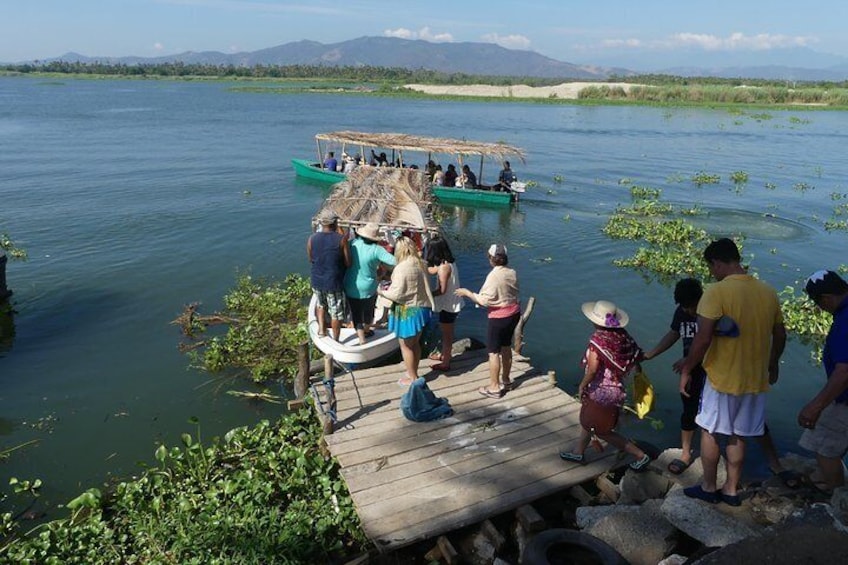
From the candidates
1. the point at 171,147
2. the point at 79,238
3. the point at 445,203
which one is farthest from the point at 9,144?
the point at 445,203

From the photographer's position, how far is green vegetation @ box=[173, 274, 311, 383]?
10.5 meters

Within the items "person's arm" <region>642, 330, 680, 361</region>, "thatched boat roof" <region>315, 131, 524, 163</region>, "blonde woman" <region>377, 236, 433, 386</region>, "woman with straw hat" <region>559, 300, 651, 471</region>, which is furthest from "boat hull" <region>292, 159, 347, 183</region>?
"woman with straw hat" <region>559, 300, 651, 471</region>

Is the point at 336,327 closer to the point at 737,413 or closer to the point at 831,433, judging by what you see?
the point at 737,413

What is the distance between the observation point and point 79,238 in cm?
1853

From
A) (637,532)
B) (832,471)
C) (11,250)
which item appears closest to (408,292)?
(637,532)

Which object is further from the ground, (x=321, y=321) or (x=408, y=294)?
(x=408, y=294)

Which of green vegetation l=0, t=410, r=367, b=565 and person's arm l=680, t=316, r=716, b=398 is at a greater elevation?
person's arm l=680, t=316, r=716, b=398

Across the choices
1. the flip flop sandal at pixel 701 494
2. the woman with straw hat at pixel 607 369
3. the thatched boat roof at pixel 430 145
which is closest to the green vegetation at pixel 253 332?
the woman with straw hat at pixel 607 369

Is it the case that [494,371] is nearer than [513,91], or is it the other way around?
[494,371]

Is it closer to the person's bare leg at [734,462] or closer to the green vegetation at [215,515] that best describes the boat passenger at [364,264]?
the green vegetation at [215,515]

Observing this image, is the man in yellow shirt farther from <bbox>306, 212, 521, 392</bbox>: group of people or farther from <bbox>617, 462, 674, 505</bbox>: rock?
<bbox>306, 212, 521, 392</bbox>: group of people

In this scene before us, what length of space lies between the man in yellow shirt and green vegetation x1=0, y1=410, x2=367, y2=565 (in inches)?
138

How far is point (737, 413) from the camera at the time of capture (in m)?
4.96

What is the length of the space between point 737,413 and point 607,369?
3.77 feet
